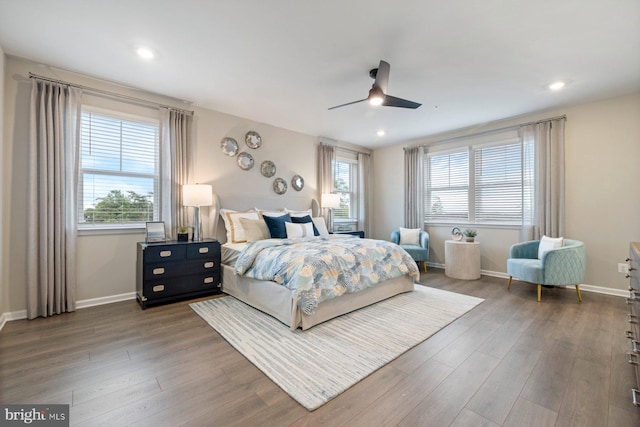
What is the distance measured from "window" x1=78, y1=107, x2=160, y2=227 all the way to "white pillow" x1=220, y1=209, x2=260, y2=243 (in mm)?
912

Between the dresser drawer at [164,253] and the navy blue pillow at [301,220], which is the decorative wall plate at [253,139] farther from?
the dresser drawer at [164,253]

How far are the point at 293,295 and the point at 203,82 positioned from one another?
2.77 metres

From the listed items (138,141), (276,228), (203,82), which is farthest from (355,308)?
(138,141)

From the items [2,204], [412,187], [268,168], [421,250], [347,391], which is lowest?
[347,391]

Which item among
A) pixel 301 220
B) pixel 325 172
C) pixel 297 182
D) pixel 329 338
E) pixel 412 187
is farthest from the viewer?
pixel 412 187

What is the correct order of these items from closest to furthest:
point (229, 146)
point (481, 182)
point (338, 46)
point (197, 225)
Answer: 1. point (338, 46)
2. point (197, 225)
3. point (229, 146)
4. point (481, 182)

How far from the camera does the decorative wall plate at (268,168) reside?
4.80m

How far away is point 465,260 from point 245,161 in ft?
13.3

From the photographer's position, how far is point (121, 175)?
349 centimetres

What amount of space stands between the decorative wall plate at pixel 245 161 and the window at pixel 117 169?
1191 millimetres

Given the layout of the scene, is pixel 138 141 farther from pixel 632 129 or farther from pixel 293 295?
pixel 632 129

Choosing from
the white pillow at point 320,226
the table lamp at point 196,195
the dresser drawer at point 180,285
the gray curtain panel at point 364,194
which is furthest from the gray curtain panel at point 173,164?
the gray curtain panel at point 364,194

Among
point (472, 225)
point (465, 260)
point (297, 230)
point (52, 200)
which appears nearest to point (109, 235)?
point (52, 200)

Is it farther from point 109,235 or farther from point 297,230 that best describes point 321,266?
point 109,235
